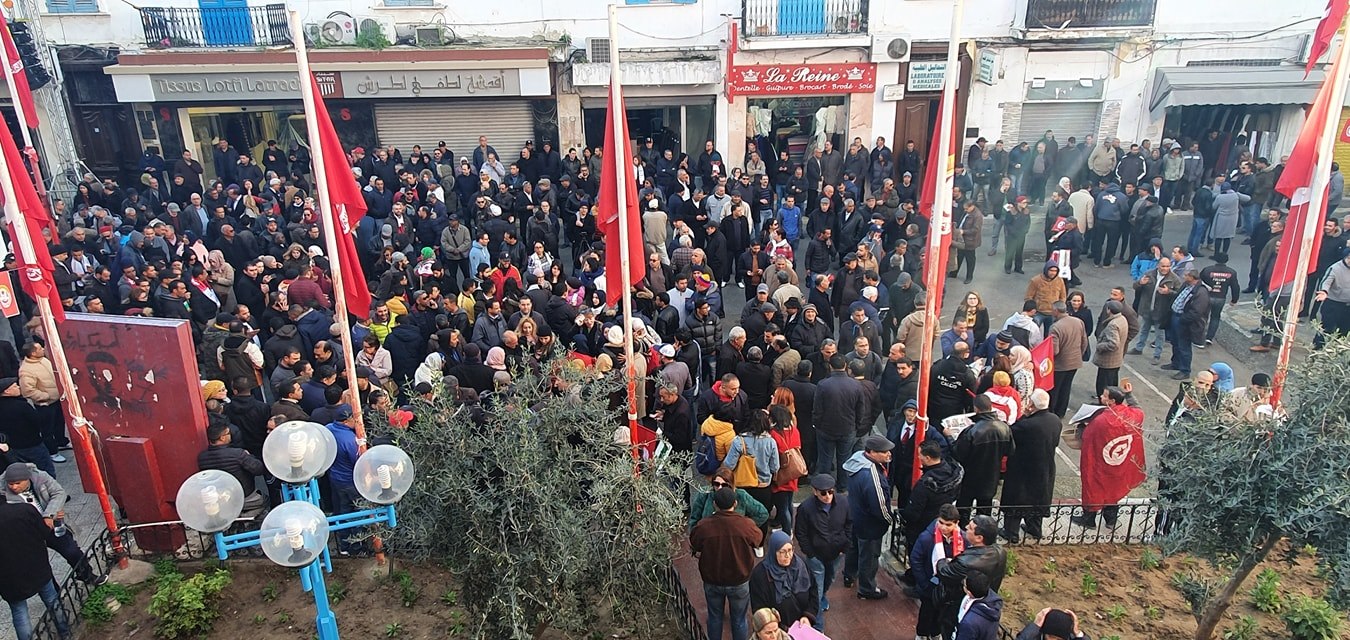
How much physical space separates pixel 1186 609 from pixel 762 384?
13.3 ft

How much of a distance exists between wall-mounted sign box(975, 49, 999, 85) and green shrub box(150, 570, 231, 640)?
17898 mm

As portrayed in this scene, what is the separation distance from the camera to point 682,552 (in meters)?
8.05

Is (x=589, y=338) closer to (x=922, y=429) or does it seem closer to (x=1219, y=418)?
(x=922, y=429)

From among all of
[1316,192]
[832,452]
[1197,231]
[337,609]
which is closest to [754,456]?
[832,452]

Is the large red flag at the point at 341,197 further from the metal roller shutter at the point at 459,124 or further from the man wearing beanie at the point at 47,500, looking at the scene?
the metal roller shutter at the point at 459,124

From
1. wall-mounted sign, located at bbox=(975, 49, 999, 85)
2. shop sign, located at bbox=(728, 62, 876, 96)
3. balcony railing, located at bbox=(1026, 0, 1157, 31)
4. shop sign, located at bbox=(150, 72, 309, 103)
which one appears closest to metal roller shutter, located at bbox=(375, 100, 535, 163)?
shop sign, located at bbox=(150, 72, 309, 103)

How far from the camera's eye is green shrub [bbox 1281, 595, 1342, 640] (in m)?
6.07

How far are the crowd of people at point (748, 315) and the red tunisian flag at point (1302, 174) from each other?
168 cm

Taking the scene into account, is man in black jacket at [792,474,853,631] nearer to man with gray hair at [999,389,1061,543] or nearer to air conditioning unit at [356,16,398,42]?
man with gray hair at [999,389,1061,543]

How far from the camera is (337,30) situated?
19062mm

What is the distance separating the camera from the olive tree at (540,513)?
5.35 meters

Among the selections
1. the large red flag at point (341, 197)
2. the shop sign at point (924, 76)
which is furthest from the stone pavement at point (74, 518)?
the shop sign at point (924, 76)

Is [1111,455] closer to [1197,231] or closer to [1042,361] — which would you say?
[1042,361]

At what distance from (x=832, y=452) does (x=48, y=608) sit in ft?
21.8
